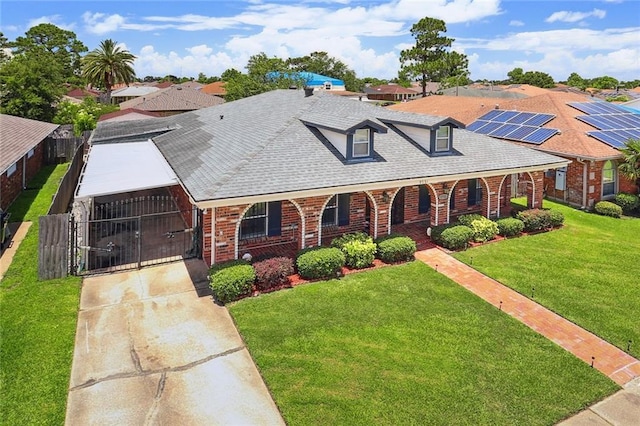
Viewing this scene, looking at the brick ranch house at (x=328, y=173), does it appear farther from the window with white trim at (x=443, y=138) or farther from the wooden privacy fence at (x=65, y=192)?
the wooden privacy fence at (x=65, y=192)

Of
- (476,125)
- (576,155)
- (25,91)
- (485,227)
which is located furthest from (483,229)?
(25,91)

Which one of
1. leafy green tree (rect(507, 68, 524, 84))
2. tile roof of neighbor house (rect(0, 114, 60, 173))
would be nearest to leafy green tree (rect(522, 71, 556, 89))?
leafy green tree (rect(507, 68, 524, 84))

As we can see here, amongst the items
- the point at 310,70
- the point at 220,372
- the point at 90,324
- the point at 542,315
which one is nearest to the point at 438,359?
the point at 542,315

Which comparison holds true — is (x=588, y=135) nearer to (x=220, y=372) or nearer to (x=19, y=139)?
(x=220, y=372)

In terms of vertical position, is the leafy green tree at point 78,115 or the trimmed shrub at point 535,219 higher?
the leafy green tree at point 78,115

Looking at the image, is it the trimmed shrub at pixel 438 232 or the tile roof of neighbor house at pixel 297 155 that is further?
the trimmed shrub at pixel 438 232

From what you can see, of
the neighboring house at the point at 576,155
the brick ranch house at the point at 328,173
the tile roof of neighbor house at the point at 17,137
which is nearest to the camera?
the brick ranch house at the point at 328,173

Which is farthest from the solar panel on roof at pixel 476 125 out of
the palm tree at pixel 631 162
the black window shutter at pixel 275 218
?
the black window shutter at pixel 275 218
